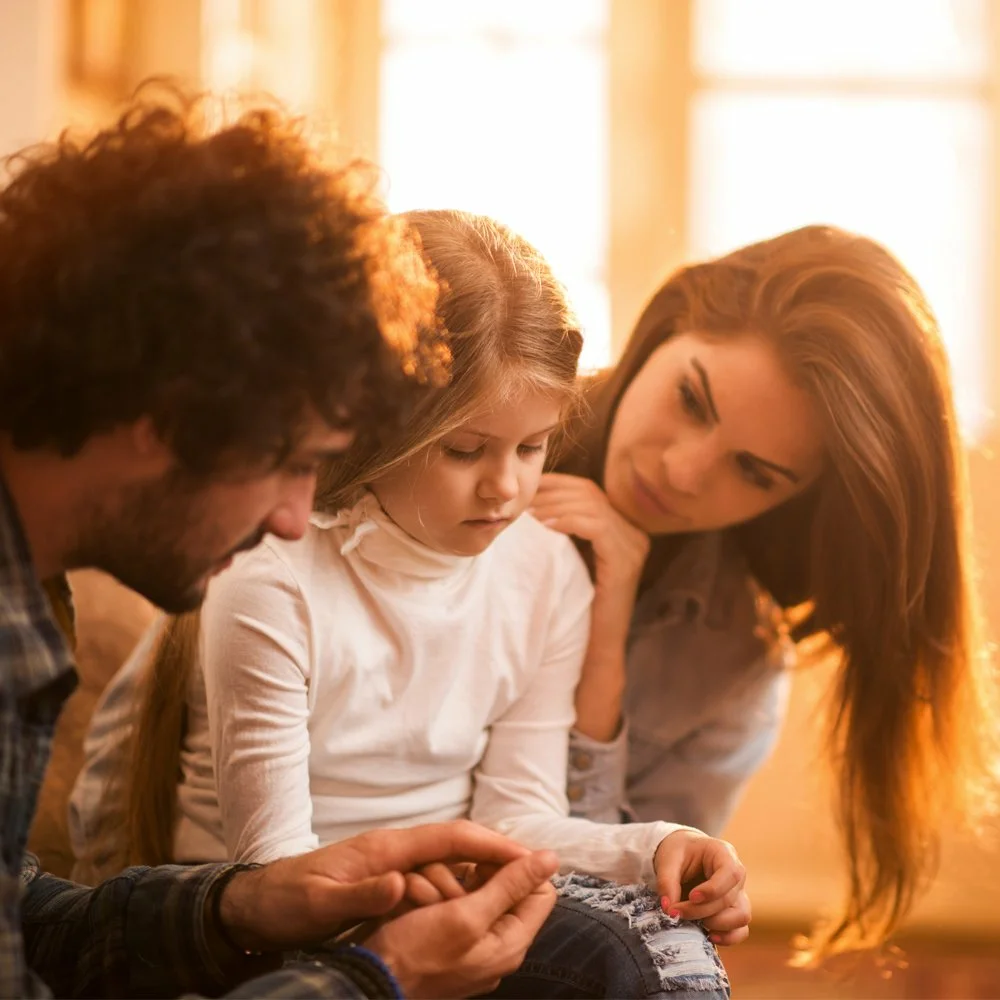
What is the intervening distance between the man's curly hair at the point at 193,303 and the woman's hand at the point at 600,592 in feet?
2.03

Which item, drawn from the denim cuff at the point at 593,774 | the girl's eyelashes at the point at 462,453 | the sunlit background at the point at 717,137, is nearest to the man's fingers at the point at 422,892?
the girl's eyelashes at the point at 462,453

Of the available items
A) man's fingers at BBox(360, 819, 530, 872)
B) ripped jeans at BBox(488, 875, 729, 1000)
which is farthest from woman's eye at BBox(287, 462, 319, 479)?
ripped jeans at BBox(488, 875, 729, 1000)

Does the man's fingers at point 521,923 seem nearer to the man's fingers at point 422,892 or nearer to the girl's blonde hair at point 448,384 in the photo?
the man's fingers at point 422,892

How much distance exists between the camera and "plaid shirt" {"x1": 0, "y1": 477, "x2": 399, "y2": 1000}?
836 mm

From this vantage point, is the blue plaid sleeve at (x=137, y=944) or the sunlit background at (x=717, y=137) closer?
the blue plaid sleeve at (x=137, y=944)

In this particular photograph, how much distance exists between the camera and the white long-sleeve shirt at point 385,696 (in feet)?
3.91

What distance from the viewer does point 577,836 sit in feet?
4.30

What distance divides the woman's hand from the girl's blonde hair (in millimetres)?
238

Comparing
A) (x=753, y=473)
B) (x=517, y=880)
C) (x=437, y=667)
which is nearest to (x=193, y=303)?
(x=517, y=880)

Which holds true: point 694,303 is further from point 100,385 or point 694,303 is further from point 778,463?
point 100,385

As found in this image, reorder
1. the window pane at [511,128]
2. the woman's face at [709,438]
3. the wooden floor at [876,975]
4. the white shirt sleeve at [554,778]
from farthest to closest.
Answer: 1. the window pane at [511,128]
2. the wooden floor at [876,975]
3. the woman's face at [709,438]
4. the white shirt sleeve at [554,778]

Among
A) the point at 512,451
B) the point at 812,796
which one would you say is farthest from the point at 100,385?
the point at 812,796

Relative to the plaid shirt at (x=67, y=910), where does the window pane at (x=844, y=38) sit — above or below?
above

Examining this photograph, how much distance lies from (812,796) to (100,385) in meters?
2.17
